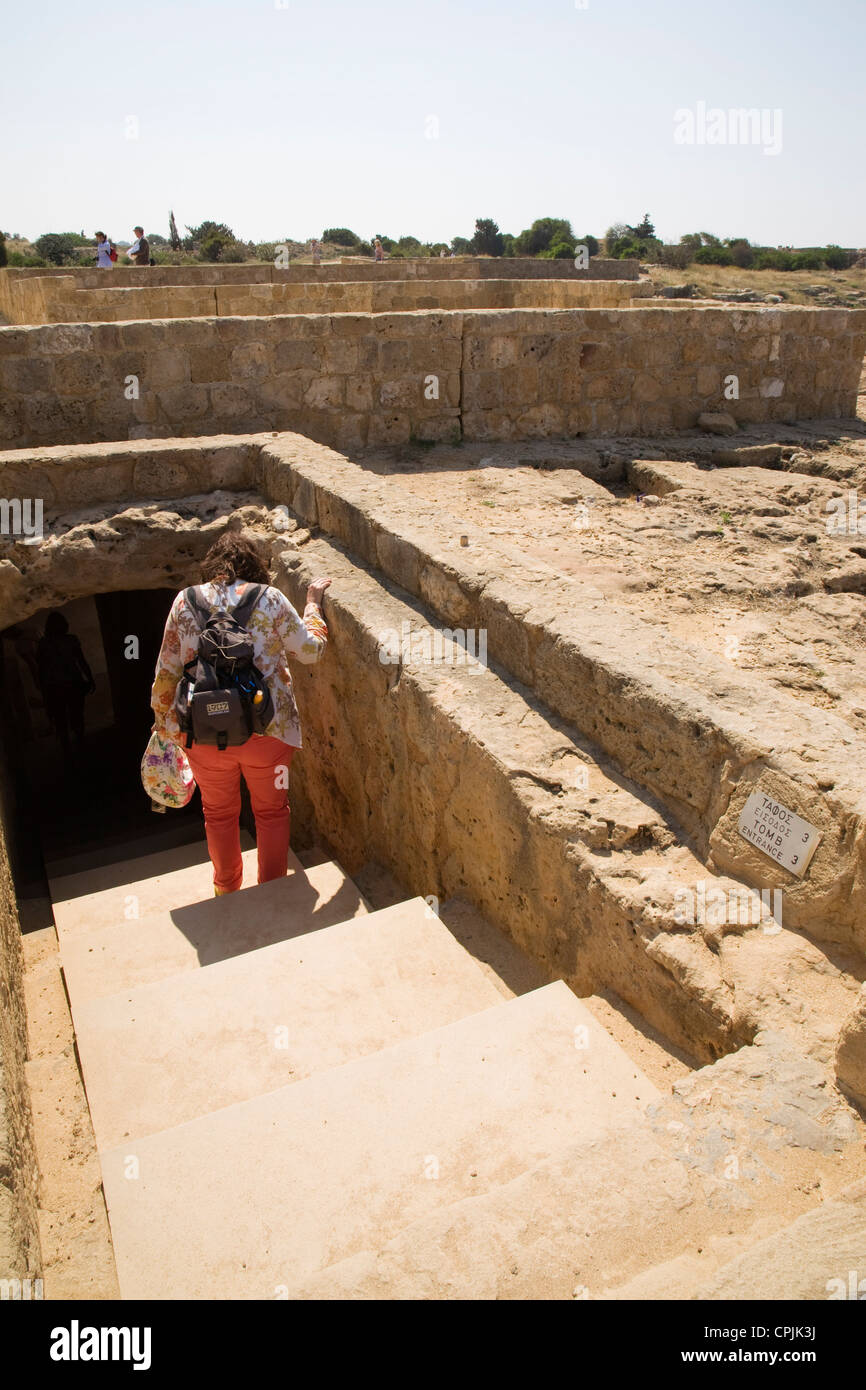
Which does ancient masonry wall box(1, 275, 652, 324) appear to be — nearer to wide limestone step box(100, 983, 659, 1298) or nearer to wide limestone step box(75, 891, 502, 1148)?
wide limestone step box(75, 891, 502, 1148)

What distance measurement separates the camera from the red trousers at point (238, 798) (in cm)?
395

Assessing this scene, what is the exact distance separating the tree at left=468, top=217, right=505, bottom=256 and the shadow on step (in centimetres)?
4537

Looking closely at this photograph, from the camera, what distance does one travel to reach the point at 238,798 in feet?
13.6

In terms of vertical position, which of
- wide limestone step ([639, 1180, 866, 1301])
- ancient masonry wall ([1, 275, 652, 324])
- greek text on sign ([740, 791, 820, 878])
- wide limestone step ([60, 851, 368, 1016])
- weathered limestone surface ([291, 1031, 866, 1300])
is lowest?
wide limestone step ([60, 851, 368, 1016])

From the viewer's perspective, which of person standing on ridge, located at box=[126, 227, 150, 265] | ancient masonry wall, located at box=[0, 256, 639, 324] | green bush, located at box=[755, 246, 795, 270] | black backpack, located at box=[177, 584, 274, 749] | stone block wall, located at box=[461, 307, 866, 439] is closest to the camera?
black backpack, located at box=[177, 584, 274, 749]

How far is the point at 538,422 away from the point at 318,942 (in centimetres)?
544

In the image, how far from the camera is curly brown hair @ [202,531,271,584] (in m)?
3.83

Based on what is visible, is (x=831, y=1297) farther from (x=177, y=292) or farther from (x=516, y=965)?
(x=177, y=292)

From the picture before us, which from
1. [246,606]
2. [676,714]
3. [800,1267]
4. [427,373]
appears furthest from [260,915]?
[427,373]

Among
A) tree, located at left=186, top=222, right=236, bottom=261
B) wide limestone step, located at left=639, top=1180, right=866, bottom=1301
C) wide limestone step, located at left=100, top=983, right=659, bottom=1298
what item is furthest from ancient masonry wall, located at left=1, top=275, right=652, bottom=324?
tree, located at left=186, top=222, right=236, bottom=261

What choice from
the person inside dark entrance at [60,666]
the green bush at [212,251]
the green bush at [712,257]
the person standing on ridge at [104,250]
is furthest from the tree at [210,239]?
the person inside dark entrance at [60,666]

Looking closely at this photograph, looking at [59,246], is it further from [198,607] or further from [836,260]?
[198,607]

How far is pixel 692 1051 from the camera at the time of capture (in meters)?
2.44
